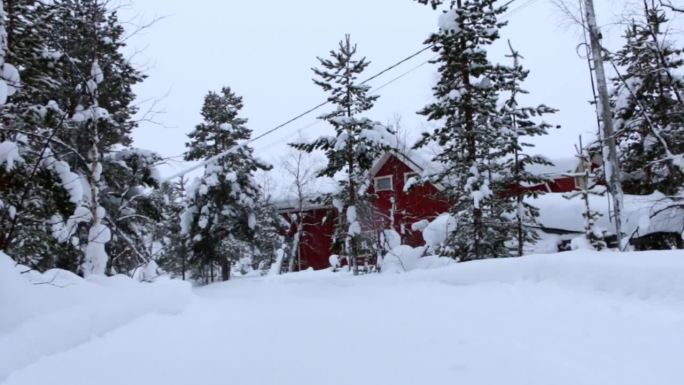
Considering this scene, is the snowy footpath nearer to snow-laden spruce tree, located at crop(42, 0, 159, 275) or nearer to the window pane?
snow-laden spruce tree, located at crop(42, 0, 159, 275)

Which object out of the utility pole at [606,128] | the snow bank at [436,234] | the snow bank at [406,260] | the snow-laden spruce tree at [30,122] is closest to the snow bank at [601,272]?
the utility pole at [606,128]

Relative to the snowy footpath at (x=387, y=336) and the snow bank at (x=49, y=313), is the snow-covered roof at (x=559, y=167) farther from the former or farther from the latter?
the snow bank at (x=49, y=313)

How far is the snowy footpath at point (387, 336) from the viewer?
157 inches

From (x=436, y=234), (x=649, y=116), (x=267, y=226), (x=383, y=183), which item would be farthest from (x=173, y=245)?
(x=649, y=116)

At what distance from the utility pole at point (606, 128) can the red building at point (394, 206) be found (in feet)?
34.7

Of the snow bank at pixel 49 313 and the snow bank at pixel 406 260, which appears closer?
the snow bank at pixel 49 313

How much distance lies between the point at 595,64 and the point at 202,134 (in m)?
22.8

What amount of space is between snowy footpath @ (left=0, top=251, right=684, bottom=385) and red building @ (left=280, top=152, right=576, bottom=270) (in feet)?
45.3

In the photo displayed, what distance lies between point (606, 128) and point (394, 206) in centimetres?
1347

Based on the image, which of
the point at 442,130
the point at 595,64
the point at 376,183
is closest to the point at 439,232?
the point at 442,130

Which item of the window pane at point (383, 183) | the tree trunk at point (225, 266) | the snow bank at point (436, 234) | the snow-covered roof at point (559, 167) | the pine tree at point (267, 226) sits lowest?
the tree trunk at point (225, 266)

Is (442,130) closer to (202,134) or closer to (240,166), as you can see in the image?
(240,166)

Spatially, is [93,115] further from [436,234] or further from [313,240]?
[313,240]

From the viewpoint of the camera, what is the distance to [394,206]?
24094 millimetres
